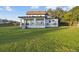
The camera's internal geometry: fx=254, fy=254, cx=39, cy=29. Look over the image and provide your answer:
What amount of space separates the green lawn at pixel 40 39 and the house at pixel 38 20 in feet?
0.24

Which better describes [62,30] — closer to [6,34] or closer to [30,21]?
[30,21]

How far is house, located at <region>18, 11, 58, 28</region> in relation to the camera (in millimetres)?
3422

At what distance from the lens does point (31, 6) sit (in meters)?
3.37

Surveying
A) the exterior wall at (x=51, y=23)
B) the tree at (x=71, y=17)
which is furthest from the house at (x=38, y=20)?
the tree at (x=71, y=17)

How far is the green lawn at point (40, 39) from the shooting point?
11.0ft

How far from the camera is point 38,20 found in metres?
3.45

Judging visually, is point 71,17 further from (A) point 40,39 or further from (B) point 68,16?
(A) point 40,39

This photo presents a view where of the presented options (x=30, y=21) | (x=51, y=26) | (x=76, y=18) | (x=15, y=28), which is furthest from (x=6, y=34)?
(x=76, y=18)

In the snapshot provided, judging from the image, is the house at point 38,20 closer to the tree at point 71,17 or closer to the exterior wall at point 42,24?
the exterior wall at point 42,24

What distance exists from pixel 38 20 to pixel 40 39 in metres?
0.26

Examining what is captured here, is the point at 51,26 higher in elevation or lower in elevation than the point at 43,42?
higher
